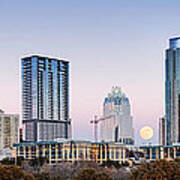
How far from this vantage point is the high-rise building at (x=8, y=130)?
186 meters

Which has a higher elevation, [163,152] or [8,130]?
[8,130]

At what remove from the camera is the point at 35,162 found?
116438 millimetres

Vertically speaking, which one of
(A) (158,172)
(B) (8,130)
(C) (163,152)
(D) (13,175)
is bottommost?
(C) (163,152)

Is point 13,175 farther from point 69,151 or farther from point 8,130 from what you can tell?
point 8,130

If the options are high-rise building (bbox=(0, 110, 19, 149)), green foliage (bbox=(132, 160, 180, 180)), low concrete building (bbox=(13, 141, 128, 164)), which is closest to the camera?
green foliage (bbox=(132, 160, 180, 180))

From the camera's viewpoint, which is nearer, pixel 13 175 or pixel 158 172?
pixel 13 175

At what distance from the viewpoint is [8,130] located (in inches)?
7485

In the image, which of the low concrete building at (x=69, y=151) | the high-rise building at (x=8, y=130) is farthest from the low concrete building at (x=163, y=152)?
the high-rise building at (x=8, y=130)

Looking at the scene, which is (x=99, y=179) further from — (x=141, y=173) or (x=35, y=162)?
(x=35, y=162)

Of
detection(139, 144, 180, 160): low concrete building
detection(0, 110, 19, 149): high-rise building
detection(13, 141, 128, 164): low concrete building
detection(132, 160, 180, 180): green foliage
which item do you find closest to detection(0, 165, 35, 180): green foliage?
detection(132, 160, 180, 180): green foliage

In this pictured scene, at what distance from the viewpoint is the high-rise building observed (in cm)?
18562

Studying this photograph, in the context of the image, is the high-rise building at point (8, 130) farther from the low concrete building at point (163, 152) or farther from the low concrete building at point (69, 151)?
the low concrete building at point (163, 152)

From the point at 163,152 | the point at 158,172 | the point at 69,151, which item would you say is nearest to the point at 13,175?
the point at 158,172

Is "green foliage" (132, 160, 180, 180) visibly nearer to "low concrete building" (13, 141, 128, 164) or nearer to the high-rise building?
"low concrete building" (13, 141, 128, 164)
